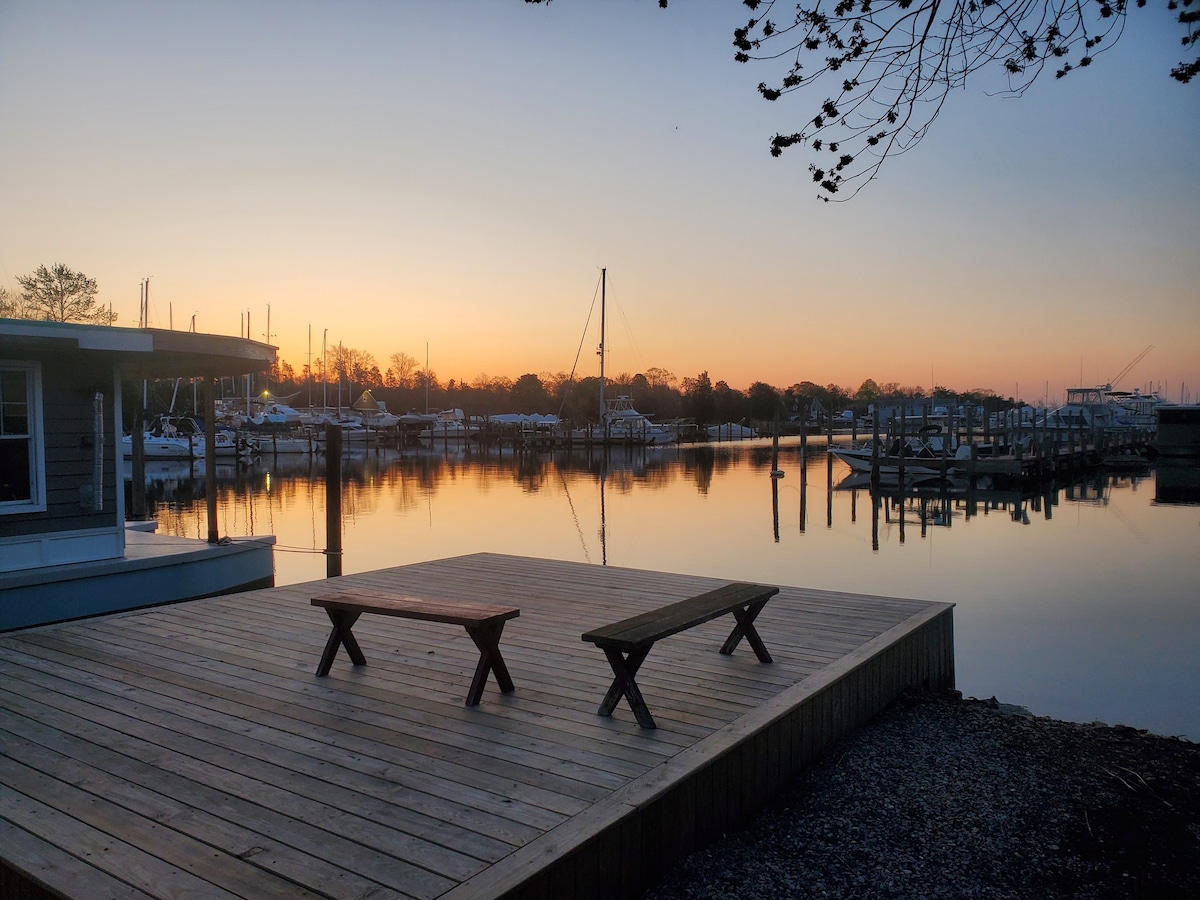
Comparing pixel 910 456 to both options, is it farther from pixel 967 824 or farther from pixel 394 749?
pixel 394 749

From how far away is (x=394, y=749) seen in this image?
4.01m

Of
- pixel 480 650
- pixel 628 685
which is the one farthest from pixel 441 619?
pixel 628 685

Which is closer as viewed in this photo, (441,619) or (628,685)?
(628,685)

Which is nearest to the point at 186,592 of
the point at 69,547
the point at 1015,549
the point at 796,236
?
the point at 69,547

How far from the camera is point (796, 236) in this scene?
18.6 meters

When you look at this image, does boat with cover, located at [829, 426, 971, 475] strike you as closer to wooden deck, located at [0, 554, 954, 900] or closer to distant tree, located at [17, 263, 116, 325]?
wooden deck, located at [0, 554, 954, 900]

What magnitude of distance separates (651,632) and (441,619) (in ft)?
4.03

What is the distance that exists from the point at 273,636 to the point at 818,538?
53.6ft

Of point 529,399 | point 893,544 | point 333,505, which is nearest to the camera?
point 333,505

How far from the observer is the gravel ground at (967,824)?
12.0ft

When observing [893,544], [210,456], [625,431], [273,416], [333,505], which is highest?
[273,416]

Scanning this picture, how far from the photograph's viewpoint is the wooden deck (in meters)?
2.96

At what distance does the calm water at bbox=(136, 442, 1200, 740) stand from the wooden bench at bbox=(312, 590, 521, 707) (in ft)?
19.4

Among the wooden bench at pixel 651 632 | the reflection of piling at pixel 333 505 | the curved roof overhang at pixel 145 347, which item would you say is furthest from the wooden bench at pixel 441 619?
the reflection of piling at pixel 333 505
